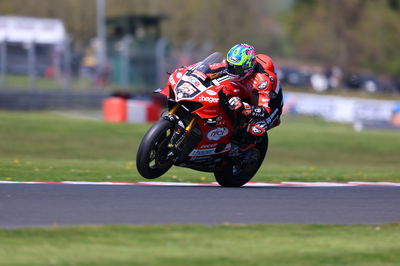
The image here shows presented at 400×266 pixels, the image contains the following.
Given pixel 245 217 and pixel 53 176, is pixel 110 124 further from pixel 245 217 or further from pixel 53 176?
pixel 245 217

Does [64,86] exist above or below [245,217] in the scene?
below

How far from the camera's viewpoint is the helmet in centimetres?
933

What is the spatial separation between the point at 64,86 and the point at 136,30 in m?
14.3

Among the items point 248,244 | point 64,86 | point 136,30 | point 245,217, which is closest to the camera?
point 248,244

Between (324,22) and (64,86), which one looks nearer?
(64,86)

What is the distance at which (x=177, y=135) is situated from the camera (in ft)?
29.6

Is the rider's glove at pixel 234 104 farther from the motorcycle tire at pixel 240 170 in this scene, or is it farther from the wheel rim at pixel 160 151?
the motorcycle tire at pixel 240 170

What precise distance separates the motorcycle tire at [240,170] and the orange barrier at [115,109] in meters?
15.4

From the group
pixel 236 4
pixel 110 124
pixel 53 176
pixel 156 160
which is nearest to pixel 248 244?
pixel 156 160

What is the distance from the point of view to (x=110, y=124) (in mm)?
24016

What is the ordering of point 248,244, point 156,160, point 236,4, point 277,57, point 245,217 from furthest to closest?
point 277,57, point 236,4, point 156,160, point 245,217, point 248,244

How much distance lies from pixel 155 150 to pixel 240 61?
1497mm

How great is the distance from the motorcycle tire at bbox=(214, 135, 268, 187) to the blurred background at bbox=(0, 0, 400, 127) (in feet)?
53.9

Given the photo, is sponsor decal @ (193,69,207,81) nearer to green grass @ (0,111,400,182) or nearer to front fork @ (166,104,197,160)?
front fork @ (166,104,197,160)
